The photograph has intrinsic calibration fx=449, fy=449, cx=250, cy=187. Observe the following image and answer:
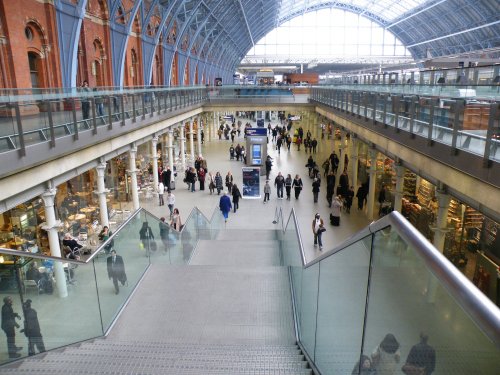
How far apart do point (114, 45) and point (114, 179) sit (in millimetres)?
7590

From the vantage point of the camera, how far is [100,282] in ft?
20.4

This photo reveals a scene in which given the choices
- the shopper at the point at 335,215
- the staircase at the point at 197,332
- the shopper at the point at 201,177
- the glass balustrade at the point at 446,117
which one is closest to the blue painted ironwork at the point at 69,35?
the shopper at the point at 201,177

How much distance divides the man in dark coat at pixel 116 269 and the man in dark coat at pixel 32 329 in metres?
1.49

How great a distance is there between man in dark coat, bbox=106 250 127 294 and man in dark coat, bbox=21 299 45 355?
1.49 metres

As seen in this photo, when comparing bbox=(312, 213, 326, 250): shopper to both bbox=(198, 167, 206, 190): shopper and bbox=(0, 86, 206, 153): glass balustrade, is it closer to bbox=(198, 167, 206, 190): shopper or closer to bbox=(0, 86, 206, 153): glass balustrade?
bbox=(0, 86, 206, 153): glass balustrade

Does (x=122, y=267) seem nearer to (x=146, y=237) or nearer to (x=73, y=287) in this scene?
(x=73, y=287)

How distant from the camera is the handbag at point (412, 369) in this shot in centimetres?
174

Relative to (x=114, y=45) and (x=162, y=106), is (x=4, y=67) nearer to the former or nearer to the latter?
(x=162, y=106)

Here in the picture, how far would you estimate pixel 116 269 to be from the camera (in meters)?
6.78

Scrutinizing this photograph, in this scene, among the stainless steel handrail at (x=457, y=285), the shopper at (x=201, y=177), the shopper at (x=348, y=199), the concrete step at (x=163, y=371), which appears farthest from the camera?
the shopper at (x=201, y=177)

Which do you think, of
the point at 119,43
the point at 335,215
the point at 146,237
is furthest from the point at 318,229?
the point at 119,43

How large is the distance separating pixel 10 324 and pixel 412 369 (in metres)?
4.28

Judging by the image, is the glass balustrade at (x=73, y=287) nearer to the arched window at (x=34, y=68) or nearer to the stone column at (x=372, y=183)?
the stone column at (x=372, y=183)

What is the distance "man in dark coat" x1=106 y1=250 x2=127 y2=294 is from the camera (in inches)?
260
